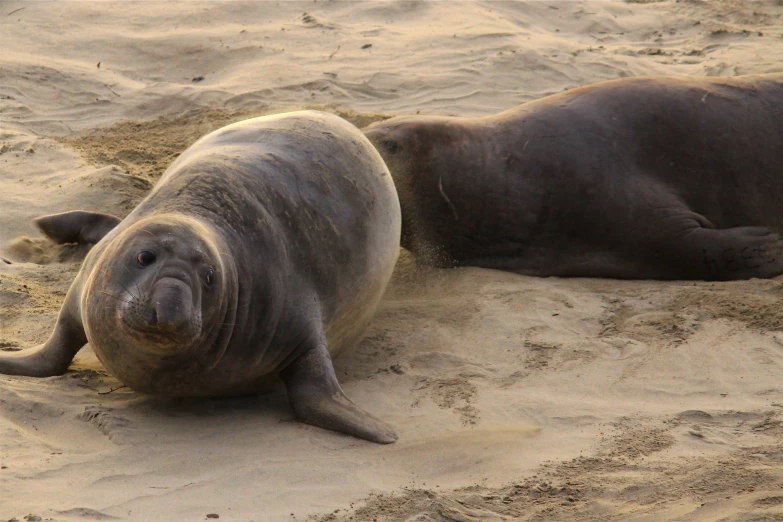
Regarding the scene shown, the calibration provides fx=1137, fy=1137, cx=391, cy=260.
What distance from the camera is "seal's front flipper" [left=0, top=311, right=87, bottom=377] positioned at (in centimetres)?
452

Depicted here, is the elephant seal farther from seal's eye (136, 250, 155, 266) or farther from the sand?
seal's eye (136, 250, 155, 266)

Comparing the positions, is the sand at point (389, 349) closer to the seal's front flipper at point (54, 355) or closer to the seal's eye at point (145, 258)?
the seal's front flipper at point (54, 355)

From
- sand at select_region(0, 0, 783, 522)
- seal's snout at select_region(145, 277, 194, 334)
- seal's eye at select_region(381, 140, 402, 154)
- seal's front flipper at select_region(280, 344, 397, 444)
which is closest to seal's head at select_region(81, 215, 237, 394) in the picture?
seal's snout at select_region(145, 277, 194, 334)

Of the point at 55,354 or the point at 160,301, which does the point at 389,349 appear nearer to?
the point at 55,354

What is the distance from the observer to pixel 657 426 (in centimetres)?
428

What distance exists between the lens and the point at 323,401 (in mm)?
4391

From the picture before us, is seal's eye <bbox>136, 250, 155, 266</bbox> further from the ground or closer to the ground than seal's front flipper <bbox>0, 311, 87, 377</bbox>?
further from the ground

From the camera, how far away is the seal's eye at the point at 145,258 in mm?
4023

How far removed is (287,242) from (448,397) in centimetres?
94

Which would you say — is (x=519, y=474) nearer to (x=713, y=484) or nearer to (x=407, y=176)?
(x=713, y=484)

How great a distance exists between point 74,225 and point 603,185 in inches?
116

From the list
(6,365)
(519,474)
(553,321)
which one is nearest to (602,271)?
(553,321)

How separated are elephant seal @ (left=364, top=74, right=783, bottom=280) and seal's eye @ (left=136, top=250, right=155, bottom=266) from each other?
103 inches

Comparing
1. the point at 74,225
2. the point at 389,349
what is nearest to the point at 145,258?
the point at 389,349
